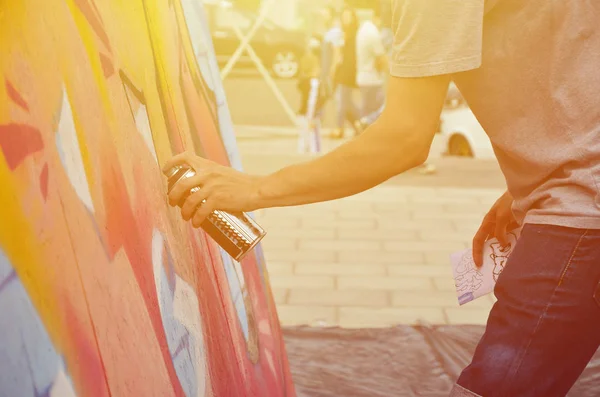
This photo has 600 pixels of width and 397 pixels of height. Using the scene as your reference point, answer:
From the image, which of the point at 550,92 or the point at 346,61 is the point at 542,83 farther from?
the point at 346,61

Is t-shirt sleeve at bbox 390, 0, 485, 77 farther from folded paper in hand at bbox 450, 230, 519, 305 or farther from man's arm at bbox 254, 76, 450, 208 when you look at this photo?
folded paper in hand at bbox 450, 230, 519, 305

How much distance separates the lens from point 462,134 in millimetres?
10328

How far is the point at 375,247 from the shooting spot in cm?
609

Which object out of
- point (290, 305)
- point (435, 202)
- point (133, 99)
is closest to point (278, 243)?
point (290, 305)

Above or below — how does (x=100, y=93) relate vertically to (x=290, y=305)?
above

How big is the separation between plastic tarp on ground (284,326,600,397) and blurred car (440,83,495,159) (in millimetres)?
5563

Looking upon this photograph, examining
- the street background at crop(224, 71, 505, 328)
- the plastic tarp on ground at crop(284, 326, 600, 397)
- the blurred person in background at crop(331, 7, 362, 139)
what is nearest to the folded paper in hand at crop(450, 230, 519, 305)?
the plastic tarp on ground at crop(284, 326, 600, 397)

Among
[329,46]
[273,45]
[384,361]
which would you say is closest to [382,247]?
[384,361]

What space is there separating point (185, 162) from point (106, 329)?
50cm

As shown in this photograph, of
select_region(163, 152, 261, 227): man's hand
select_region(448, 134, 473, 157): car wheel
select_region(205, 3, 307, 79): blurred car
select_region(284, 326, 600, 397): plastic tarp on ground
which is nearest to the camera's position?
select_region(163, 152, 261, 227): man's hand

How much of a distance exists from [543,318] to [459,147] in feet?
28.4

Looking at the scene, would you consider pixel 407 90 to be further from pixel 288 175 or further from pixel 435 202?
pixel 435 202

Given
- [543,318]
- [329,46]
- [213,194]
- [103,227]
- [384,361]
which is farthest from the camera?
[329,46]

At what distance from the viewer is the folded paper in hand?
2465 millimetres
